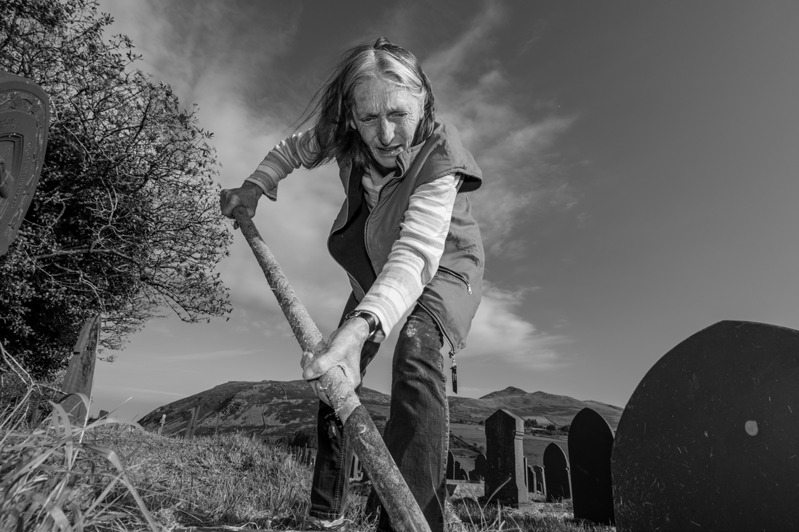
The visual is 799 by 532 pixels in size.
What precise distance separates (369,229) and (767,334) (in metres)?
1.90

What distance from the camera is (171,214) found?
12.0 meters

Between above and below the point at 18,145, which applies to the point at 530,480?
below

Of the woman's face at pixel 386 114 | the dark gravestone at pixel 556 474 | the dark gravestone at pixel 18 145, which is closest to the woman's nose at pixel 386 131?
the woman's face at pixel 386 114

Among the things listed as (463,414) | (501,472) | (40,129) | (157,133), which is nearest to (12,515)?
(40,129)

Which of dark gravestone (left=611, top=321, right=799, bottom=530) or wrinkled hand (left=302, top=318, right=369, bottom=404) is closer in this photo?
wrinkled hand (left=302, top=318, right=369, bottom=404)

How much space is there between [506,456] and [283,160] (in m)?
5.63

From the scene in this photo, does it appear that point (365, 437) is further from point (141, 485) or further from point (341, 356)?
point (141, 485)

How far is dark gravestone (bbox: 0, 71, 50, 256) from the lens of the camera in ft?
6.91

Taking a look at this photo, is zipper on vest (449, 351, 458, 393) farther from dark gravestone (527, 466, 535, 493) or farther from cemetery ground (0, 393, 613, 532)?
dark gravestone (527, 466, 535, 493)

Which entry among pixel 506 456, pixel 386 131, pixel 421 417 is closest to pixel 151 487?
pixel 421 417

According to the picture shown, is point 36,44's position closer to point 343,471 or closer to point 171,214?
point 171,214

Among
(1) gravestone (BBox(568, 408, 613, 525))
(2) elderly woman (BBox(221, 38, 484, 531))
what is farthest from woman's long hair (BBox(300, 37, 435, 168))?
(1) gravestone (BBox(568, 408, 613, 525))

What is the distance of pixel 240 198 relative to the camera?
→ 9.78 feet

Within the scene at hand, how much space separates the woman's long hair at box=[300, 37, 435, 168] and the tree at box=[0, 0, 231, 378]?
8.74 metres
